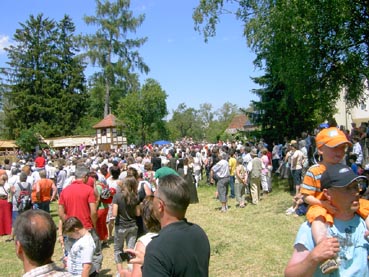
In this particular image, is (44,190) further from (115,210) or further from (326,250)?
(326,250)

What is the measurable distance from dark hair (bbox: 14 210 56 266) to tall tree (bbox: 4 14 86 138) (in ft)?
185

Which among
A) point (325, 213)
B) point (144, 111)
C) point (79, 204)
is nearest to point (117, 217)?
point (79, 204)

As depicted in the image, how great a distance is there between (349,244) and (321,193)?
1.05 ft

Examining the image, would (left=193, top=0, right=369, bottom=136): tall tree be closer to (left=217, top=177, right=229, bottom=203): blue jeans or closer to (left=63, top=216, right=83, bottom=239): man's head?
(left=217, top=177, right=229, bottom=203): blue jeans

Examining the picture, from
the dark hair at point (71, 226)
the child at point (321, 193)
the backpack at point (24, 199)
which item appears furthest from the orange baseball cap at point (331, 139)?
the backpack at point (24, 199)

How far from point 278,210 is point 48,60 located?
52922 millimetres

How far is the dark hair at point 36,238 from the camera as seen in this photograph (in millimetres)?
2451

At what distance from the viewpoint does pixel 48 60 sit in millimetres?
58875

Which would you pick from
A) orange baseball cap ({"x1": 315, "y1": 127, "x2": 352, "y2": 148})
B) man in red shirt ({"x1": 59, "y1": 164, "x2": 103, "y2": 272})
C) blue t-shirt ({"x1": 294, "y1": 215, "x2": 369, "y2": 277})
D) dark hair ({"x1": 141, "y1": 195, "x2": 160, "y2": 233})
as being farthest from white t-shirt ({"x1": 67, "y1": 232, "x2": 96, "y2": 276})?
blue t-shirt ({"x1": 294, "y1": 215, "x2": 369, "y2": 277})

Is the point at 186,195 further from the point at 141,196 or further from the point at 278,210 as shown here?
the point at 278,210

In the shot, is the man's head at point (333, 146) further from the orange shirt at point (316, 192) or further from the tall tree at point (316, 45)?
the tall tree at point (316, 45)

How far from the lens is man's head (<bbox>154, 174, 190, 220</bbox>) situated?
9.12ft

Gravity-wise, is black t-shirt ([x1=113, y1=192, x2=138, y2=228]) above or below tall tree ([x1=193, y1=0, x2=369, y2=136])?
below

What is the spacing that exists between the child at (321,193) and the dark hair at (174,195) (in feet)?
2.70
